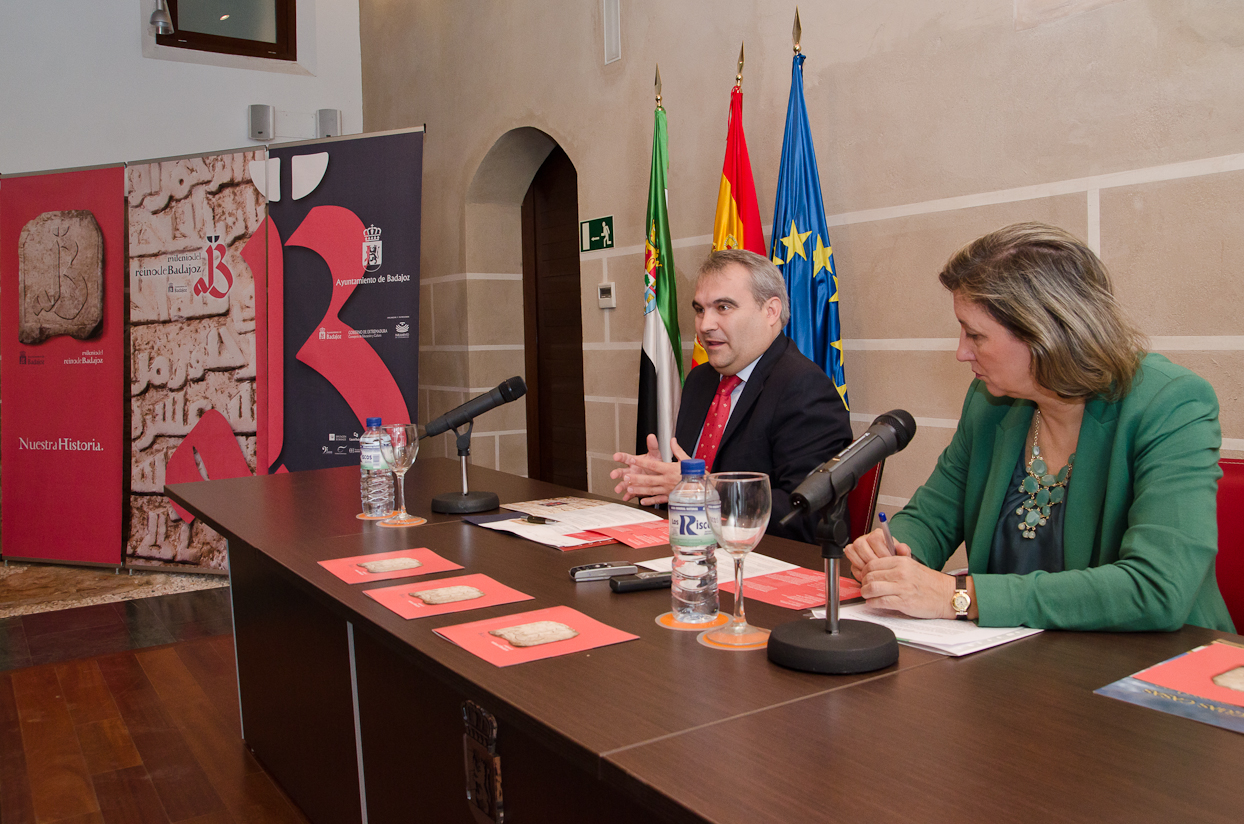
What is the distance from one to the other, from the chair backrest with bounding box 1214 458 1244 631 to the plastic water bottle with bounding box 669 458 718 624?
84cm

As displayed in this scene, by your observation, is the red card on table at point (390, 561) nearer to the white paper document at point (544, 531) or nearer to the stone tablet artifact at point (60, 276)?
the white paper document at point (544, 531)

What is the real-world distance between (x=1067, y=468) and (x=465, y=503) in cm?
130

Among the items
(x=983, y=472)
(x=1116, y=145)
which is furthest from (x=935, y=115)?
(x=983, y=472)

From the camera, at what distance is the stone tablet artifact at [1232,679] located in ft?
3.38

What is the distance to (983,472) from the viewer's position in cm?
164

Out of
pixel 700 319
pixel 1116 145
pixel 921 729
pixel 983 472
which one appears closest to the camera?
pixel 921 729

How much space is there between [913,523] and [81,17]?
5402 mm

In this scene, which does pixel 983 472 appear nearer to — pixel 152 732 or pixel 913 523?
pixel 913 523

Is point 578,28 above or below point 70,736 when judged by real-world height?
above

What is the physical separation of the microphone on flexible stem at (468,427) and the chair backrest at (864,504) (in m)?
0.79

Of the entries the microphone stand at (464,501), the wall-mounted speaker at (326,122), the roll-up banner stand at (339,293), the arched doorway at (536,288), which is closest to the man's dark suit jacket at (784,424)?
the microphone stand at (464,501)

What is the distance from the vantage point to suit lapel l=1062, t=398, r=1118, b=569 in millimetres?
1432

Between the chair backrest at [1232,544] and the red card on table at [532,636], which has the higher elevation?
the chair backrest at [1232,544]

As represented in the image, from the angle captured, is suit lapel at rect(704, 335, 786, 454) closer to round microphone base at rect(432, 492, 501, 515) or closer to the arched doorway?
round microphone base at rect(432, 492, 501, 515)
